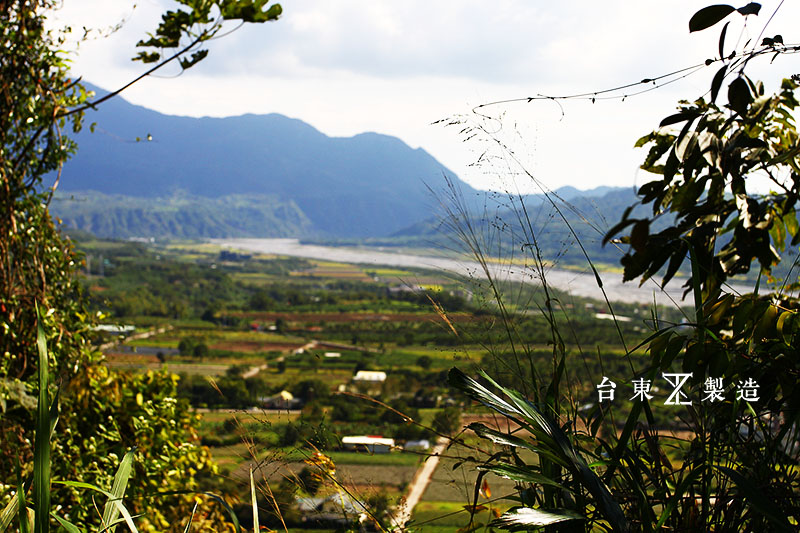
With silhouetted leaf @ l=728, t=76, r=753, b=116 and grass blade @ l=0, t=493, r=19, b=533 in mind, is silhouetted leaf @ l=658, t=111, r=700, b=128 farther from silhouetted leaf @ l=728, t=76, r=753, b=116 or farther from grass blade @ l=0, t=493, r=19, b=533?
grass blade @ l=0, t=493, r=19, b=533

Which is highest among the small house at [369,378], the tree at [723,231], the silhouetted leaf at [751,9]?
the silhouetted leaf at [751,9]

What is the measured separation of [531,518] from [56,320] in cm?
254

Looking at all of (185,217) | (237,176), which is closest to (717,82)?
(185,217)

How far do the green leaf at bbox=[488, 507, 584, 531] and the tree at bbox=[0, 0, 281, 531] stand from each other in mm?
1978

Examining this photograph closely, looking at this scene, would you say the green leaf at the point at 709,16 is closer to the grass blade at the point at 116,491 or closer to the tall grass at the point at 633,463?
the tall grass at the point at 633,463

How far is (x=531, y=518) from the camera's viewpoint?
626 mm

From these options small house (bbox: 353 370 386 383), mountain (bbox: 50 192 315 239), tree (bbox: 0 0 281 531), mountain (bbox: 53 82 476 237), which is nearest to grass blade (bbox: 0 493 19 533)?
tree (bbox: 0 0 281 531)

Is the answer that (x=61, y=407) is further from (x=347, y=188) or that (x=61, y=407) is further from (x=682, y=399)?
(x=347, y=188)

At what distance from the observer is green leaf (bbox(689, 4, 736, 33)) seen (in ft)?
2.82

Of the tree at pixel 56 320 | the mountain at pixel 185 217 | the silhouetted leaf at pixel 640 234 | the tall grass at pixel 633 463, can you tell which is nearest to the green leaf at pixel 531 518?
the tall grass at pixel 633 463

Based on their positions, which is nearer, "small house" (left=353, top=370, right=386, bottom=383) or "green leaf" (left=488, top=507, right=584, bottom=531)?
"green leaf" (left=488, top=507, right=584, bottom=531)

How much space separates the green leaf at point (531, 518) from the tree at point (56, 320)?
1978 mm

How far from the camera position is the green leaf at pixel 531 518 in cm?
62

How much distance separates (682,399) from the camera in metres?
1.09
